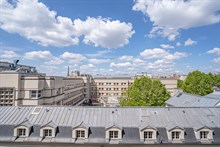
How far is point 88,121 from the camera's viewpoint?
25453 millimetres

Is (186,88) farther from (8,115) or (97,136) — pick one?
(8,115)

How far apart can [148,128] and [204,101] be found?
27.8 m

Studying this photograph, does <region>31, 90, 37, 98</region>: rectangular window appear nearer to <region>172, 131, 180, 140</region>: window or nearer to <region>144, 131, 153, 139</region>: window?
<region>144, 131, 153, 139</region>: window

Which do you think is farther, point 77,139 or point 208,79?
point 208,79

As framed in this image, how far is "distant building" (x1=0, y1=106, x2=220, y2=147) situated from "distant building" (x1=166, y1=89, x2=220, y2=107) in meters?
17.4

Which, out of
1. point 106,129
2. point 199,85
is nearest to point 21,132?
point 106,129

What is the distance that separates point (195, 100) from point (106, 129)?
33.3 metres

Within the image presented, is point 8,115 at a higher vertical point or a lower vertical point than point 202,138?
higher

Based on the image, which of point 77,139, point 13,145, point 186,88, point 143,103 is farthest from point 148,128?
point 186,88

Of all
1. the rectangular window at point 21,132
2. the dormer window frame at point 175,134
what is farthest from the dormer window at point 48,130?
the dormer window frame at point 175,134

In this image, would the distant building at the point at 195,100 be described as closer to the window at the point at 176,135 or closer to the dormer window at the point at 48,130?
the window at the point at 176,135

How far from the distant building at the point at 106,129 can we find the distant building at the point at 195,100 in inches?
687

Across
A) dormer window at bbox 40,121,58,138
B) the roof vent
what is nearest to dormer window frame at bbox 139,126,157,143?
dormer window at bbox 40,121,58,138

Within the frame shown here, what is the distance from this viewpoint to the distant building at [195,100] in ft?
141
